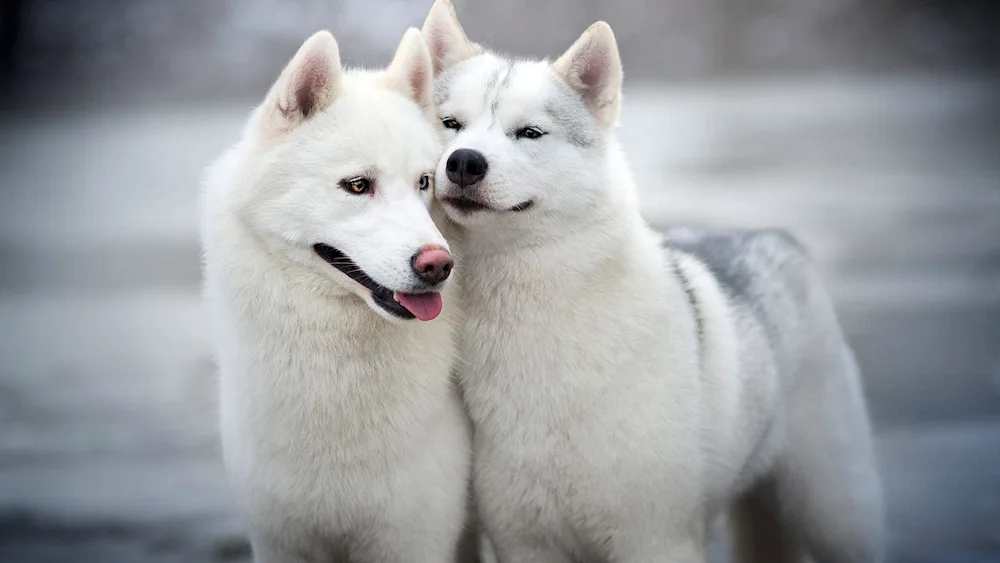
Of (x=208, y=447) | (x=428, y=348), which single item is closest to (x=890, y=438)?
(x=428, y=348)

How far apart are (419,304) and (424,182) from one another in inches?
13.1

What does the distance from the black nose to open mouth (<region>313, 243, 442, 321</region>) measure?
0.28 m

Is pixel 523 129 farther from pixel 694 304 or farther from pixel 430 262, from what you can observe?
pixel 694 304

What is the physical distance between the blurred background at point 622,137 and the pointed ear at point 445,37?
4.60 feet

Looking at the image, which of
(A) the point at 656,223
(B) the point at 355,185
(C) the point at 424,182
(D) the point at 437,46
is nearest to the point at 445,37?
(D) the point at 437,46

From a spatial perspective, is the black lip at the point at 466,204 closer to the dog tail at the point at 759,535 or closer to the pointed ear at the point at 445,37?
the pointed ear at the point at 445,37

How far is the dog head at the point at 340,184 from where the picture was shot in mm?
→ 2158

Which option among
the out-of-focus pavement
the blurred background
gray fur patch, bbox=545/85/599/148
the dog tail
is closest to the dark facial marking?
gray fur patch, bbox=545/85/599/148

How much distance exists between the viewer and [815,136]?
4.49 metres

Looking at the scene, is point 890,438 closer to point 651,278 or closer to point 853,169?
point 853,169

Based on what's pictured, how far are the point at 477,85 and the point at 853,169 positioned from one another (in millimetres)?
2573

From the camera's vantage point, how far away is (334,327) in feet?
7.70

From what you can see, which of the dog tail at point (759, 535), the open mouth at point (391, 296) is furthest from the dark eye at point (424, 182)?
the dog tail at point (759, 535)

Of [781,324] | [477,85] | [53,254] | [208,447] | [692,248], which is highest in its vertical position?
[477,85]
